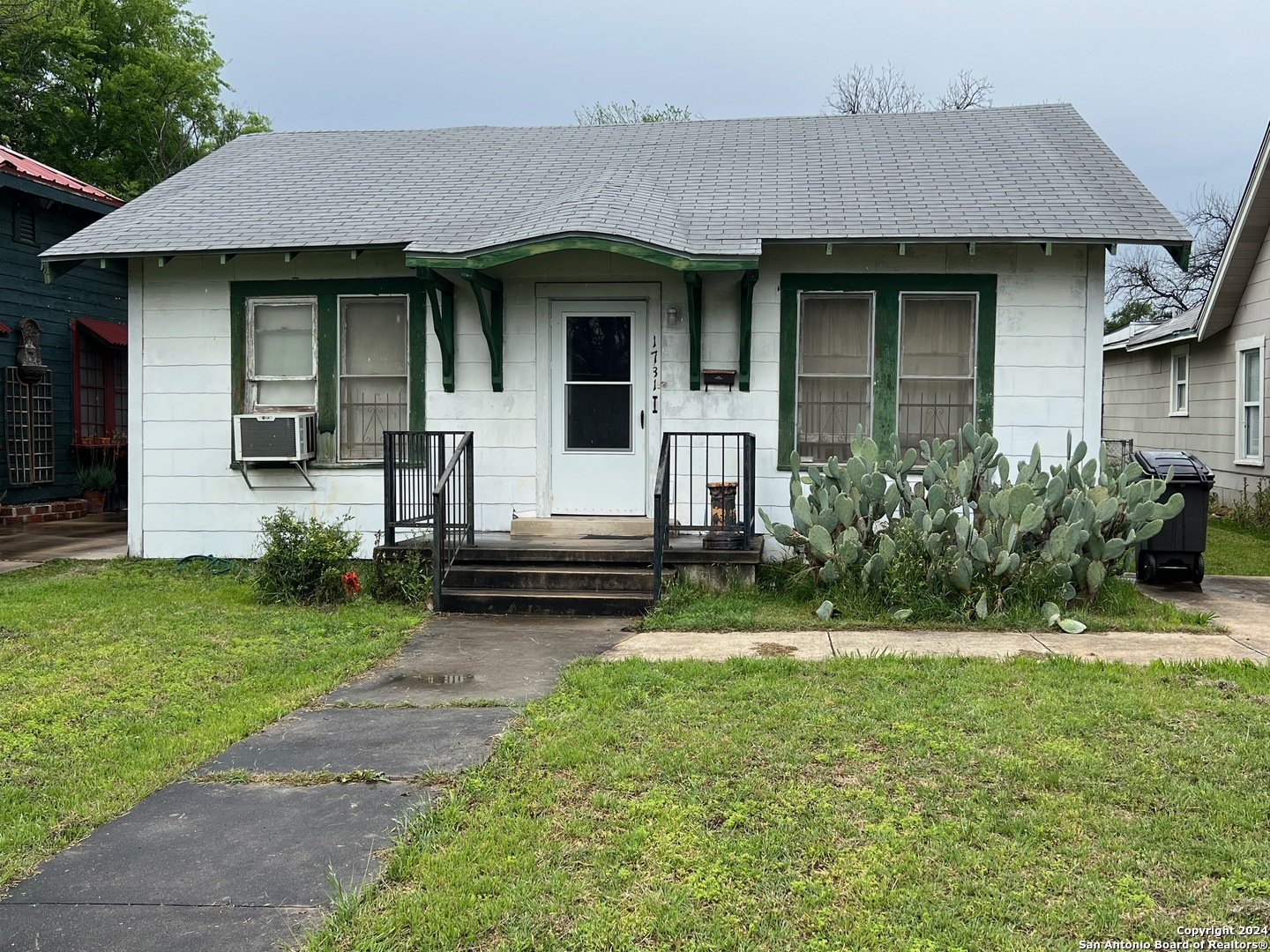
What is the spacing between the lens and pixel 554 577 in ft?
25.8

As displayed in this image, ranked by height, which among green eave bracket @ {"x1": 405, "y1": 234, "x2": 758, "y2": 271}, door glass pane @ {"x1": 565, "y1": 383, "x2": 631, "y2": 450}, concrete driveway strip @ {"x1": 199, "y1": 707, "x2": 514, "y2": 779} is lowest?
concrete driveway strip @ {"x1": 199, "y1": 707, "x2": 514, "y2": 779}

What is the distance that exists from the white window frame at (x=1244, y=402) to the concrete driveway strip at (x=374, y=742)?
12.5 m

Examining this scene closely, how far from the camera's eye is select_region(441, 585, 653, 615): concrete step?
7.59 meters

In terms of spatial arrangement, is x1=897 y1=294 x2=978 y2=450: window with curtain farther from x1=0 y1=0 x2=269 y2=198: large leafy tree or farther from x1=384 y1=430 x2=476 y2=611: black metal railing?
x1=0 y1=0 x2=269 y2=198: large leafy tree

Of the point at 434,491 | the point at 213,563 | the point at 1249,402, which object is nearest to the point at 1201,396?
the point at 1249,402

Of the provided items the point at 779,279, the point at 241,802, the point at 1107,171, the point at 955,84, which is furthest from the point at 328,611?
the point at 955,84

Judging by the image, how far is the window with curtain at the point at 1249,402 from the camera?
13.9 meters

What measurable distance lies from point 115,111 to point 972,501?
27085 mm

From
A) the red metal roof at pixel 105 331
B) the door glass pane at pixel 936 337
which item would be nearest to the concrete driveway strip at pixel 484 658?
the door glass pane at pixel 936 337

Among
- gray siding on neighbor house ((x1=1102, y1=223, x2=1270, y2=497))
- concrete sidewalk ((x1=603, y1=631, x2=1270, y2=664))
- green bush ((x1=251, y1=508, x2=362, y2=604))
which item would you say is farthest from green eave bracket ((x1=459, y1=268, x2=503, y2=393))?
gray siding on neighbor house ((x1=1102, y1=223, x2=1270, y2=497))

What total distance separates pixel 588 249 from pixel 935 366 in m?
3.24

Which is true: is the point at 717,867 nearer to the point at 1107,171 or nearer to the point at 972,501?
the point at 972,501

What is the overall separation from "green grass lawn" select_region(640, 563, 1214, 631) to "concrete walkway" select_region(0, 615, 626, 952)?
1.77 m

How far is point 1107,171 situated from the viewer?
943 centimetres
